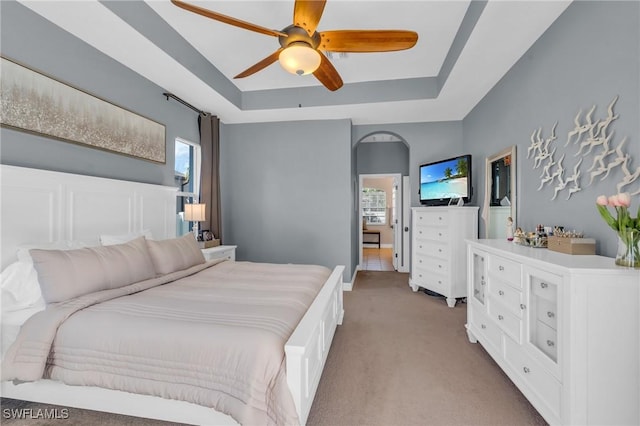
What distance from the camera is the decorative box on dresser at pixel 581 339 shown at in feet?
4.24

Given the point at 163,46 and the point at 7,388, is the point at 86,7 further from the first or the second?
the point at 7,388

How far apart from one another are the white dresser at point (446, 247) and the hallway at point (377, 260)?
203 cm

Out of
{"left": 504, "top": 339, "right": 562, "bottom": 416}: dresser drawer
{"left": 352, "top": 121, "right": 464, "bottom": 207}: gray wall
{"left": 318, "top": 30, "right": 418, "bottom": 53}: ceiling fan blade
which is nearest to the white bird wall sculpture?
{"left": 504, "top": 339, "right": 562, "bottom": 416}: dresser drawer

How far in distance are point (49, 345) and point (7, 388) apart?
57 centimetres

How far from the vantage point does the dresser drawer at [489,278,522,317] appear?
181 centimetres

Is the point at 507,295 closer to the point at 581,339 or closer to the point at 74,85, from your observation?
the point at 581,339

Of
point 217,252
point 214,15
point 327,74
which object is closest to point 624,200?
point 327,74

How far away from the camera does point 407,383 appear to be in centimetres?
203

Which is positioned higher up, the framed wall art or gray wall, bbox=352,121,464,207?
gray wall, bbox=352,121,464,207

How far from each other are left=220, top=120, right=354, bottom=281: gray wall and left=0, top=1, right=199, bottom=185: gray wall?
4.77ft

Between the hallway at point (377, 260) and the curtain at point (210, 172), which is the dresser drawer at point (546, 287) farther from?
the hallway at point (377, 260)

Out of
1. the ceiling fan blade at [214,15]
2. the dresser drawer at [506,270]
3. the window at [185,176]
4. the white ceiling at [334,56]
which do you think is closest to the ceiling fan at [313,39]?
the ceiling fan blade at [214,15]

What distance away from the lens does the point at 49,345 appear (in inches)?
59.1

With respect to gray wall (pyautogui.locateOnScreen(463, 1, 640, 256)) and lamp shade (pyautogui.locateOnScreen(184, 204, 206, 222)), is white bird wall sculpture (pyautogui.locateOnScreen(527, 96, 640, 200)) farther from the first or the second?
lamp shade (pyautogui.locateOnScreen(184, 204, 206, 222))
